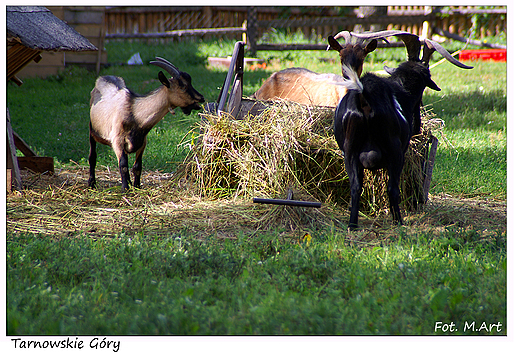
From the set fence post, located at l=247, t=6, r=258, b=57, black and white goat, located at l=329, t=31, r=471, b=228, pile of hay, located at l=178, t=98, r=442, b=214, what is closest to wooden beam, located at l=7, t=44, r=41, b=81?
pile of hay, located at l=178, t=98, r=442, b=214

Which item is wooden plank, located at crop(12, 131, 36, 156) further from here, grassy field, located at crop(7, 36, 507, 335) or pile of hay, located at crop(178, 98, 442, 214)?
pile of hay, located at crop(178, 98, 442, 214)

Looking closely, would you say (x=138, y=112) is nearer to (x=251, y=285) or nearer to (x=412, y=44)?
(x=412, y=44)

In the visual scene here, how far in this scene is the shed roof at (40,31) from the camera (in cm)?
557

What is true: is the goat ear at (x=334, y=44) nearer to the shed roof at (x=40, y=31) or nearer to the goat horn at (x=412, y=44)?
the goat horn at (x=412, y=44)

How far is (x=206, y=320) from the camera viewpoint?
278cm

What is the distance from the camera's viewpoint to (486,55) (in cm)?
1483

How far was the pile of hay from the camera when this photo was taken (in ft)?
17.1

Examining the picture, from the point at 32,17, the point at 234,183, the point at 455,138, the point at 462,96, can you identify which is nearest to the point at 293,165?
the point at 234,183

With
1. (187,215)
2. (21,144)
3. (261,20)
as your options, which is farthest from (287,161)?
(261,20)

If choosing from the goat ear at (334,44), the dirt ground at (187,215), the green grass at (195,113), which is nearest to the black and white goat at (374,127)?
the dirt ground at (187,215)

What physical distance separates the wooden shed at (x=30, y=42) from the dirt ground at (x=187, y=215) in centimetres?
64

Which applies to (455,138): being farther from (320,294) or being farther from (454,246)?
(320,294)

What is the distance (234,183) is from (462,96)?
7.77 meters

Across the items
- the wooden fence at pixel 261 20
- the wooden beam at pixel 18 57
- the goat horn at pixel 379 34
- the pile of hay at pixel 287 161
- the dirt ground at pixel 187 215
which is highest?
the wooden fence at pixel 261 20
